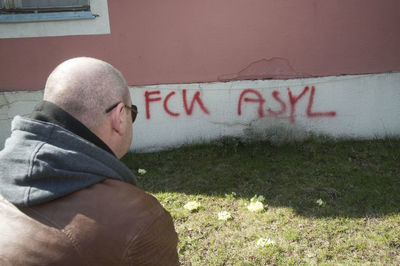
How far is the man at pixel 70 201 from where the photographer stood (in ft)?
3.80

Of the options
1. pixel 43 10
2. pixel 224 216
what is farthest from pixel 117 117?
pixel 43 10

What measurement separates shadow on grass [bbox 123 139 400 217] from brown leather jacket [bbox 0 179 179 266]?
2.63m

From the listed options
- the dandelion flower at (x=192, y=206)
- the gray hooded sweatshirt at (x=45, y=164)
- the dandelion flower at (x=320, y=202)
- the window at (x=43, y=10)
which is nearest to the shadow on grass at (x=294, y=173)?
the dandelion flower at (x=320, y=202)

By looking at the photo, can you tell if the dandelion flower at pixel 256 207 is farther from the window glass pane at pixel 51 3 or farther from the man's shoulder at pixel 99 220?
the window glass pane at pixel 51 3

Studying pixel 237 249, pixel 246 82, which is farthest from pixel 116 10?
pixel 237 249

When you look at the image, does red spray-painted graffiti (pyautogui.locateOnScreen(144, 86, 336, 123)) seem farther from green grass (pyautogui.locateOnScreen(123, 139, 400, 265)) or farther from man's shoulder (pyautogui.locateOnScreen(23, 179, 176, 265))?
man's shoulder (pyautogui.locateOnScreen(23, 179, 176, 265))

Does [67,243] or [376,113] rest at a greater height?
A: [67,243]

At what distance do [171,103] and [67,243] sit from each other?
3820 millimetres

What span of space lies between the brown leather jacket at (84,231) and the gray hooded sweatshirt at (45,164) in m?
0.04

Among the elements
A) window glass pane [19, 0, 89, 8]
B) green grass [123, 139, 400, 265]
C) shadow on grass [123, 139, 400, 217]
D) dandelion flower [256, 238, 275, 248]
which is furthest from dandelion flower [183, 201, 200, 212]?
window glass pane [19, 0, 89, 8]

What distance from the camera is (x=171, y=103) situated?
4.89m

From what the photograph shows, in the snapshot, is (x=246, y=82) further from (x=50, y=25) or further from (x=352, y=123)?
(x=50, y=25)

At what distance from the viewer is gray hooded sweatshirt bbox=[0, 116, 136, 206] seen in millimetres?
1185

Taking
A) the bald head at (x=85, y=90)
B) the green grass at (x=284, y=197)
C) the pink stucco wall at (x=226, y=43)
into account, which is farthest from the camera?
the pink stucco wall at (x=226, y=43)
